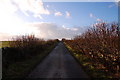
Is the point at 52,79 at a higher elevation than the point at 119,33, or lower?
lower

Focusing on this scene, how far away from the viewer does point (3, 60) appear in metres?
13.1

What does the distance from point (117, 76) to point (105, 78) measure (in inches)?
32.7

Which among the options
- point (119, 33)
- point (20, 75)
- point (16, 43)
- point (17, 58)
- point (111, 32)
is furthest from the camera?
point (16, 43)

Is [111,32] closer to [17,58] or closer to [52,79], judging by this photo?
[52,79]

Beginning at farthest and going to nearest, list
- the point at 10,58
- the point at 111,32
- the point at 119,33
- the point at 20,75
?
the point at 10,58 → the point at 111,32 → the point at 119,33 → the point at 20,75

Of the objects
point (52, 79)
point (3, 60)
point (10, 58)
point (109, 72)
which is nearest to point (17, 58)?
point (10, 58)

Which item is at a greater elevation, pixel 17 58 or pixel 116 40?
pixel 116 40

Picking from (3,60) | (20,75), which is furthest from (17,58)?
Answer: (20,75)

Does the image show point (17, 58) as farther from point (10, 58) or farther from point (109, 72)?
point (109, 72)

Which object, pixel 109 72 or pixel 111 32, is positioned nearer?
pixel 109 72

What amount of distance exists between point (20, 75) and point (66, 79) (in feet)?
10.3

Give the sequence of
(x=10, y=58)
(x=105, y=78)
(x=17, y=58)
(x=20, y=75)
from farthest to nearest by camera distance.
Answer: (x=17, y=58) → (x=10, y=58) → (x=20, y=75) → (x=105, y=78)

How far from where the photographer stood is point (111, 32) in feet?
41.9

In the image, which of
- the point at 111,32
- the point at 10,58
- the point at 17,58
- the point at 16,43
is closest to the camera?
the point at 111,32
